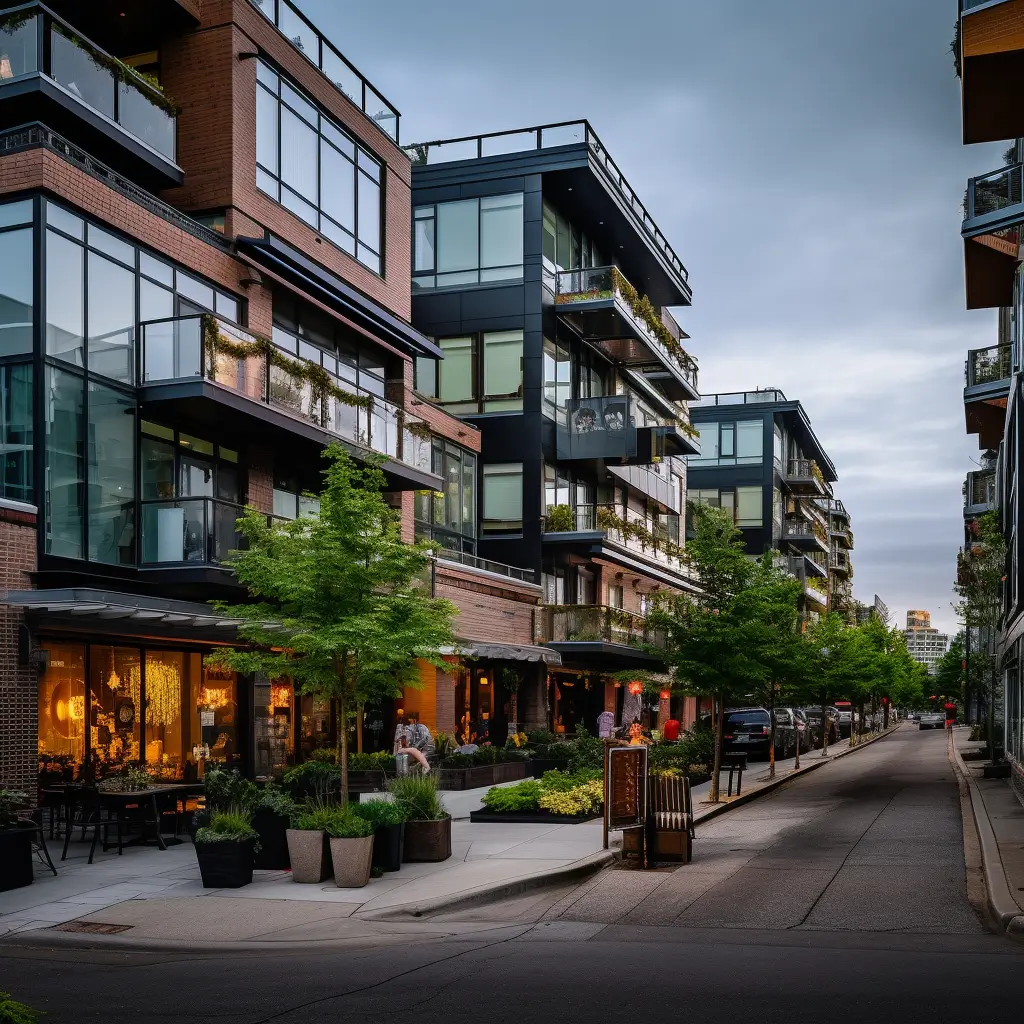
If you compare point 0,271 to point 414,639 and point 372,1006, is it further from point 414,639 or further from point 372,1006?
point 372,1006

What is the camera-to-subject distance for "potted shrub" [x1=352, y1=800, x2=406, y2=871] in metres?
15.0

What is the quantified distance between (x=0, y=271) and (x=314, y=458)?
346 inches

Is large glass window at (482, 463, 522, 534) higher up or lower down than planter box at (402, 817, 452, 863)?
higher up

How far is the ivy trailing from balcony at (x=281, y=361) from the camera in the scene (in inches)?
870

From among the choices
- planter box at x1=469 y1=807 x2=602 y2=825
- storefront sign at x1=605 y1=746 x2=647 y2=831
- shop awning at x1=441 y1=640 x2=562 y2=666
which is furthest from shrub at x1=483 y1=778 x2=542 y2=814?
shop awning at x1=441 y1=640 x2=562 y2=666

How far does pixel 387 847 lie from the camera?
15047 millimetres

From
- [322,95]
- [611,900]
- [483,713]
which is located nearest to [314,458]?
[322,95]

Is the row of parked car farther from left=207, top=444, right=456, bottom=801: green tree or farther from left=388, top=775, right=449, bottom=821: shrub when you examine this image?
left=207, top=444, right=456, bottom=801: green tree

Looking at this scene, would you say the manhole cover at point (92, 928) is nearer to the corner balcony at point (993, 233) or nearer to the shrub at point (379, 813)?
the shrub at point (379, 813)

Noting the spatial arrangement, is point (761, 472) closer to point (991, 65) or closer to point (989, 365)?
point (989, 365)

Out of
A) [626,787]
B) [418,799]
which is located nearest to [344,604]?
[418,799]

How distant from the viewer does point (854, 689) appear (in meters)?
54.0

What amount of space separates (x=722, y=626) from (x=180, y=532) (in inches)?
411

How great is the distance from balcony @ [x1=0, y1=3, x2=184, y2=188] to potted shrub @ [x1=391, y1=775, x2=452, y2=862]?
41.7ft
